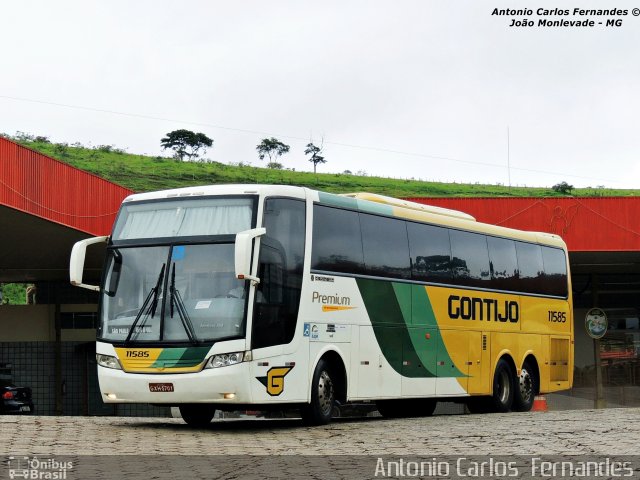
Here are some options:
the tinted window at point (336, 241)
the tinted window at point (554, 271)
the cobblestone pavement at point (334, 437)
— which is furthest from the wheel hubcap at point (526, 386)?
the tinted window at point (336, 241)

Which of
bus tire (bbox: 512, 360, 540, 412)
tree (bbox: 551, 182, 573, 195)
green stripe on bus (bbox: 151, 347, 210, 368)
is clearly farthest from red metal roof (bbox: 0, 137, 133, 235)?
tree (bbox: 551, 182, 573, 195)

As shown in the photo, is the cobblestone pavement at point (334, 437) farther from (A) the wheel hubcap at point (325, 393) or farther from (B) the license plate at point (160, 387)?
(B) the license plate at point (160, 387)

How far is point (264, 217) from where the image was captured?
53.3ft

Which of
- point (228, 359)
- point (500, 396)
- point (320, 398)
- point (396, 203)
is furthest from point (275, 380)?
point (500, 396)

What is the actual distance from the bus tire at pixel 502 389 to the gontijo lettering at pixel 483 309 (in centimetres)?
86

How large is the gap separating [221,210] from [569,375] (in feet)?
38.3

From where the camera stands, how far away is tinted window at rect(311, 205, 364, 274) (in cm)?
1728

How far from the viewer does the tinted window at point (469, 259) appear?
21547mm

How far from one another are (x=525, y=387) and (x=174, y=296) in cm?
1016

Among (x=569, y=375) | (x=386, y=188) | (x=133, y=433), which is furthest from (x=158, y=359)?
(x=386, y=188)

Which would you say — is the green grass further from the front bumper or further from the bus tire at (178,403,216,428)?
the front bumper

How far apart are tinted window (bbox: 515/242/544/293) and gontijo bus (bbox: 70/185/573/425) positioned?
8.81 feet

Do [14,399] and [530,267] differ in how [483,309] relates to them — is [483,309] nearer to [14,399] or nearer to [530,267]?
[530,267]

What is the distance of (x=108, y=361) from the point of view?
1631 centimetres
